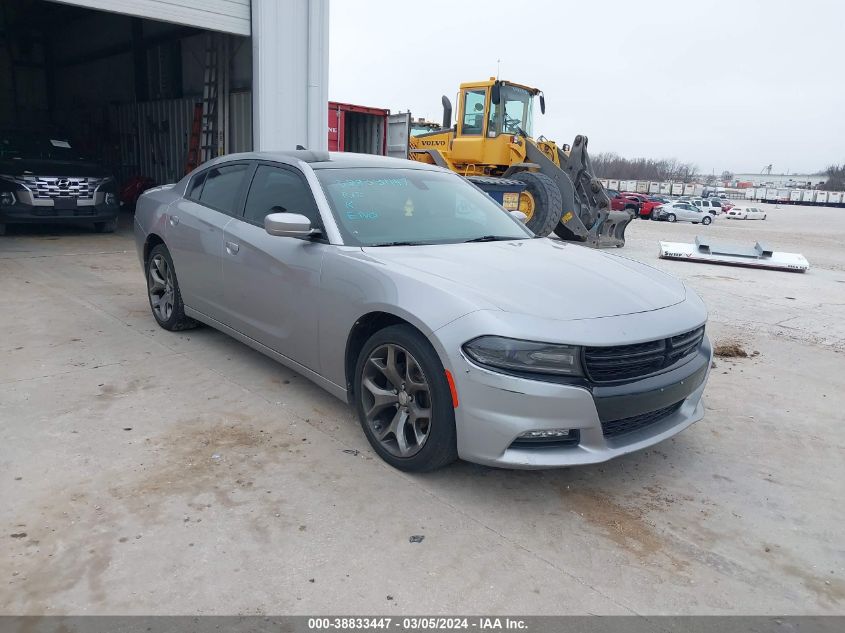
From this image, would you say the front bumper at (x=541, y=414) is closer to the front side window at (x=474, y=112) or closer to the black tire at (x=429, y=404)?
the black tire at (x=429, y=404)

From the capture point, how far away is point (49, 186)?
408 inches

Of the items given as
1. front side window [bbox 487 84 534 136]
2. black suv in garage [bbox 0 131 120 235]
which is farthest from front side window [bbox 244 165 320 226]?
front side window [bbox 487 84 534 136]

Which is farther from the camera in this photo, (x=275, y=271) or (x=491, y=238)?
(x=491, y=238)

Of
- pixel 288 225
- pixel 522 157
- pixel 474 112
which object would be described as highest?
pixel 474 112

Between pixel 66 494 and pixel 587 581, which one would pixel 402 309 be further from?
pixel 66 494

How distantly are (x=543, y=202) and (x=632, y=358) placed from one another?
31.8 ft

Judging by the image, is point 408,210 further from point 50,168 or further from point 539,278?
point 50,168

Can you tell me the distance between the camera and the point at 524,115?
13.7 meters

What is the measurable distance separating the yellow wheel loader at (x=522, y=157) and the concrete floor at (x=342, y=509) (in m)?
8.81

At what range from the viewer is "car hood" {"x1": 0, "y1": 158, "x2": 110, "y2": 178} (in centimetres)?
1033

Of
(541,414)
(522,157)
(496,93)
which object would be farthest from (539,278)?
(522,157)

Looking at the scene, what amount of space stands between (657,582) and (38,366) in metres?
4.22

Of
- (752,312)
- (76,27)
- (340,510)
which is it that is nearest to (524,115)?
(752,312)

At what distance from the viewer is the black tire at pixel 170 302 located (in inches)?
→ 202
